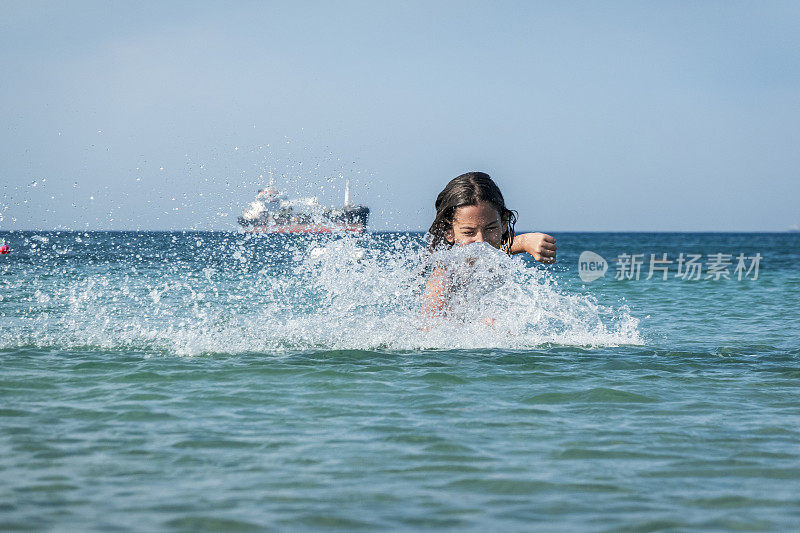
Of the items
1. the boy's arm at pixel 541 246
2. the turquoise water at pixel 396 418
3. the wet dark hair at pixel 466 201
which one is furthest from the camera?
the wet dark hair at pixel 466 201

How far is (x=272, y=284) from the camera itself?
1803 cm

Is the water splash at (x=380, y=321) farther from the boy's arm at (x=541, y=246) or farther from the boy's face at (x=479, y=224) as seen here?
the boy's arm at (x=541, y=246)

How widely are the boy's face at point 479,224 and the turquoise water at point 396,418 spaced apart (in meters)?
0.22

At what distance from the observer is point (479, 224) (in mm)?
6062

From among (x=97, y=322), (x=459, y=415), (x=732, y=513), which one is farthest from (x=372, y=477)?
(x=97, y=322)

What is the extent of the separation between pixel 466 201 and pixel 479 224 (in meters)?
0.20

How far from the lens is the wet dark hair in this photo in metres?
6.04

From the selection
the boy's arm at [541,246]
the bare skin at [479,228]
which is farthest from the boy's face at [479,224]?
the boy's arm at [541,246]

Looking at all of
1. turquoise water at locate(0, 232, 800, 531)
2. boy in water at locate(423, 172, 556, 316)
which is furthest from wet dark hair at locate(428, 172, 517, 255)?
turquoise water at locate(0, 232, 800, 531)

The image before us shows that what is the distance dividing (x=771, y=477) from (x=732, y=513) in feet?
1.74

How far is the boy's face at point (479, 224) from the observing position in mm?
6055

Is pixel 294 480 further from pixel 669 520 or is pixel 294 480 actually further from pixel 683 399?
pixel 683 399

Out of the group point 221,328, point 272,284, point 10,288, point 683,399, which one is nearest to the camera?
point 683,399

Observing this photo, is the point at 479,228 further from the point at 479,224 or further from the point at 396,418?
the point at 396,418
